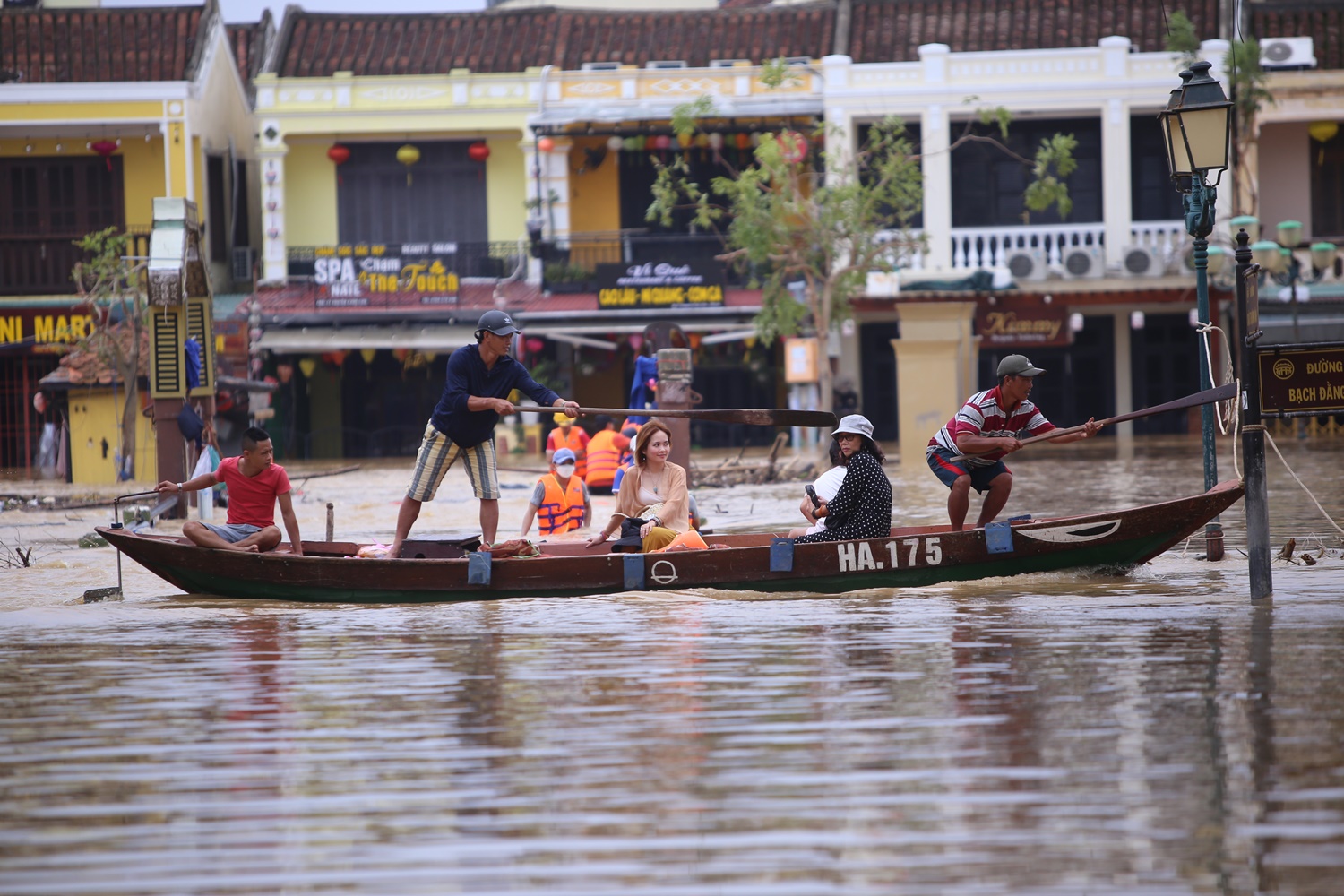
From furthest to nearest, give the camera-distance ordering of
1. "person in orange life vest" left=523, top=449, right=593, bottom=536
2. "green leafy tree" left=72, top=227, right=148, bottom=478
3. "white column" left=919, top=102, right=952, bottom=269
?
1. "white column" left=919, top=102, right=952, bottom=269
2. "green leafy tree" left=72, top=227, right=148, bottom=478
3. "person in orange life vest" left=523, top=449, right=593, bottom=536

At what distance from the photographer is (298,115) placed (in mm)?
30219

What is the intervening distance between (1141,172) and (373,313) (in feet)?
46.1

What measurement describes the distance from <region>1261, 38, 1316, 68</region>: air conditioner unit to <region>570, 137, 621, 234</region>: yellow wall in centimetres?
1168

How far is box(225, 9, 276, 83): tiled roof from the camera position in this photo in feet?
108

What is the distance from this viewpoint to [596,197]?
31203mm

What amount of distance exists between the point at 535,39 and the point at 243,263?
22.8 feet

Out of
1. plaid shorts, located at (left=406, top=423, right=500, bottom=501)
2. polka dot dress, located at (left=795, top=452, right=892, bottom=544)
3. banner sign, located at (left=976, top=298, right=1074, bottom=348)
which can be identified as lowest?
polka dot dress, located at (left=795, top=452, right=892, bottom=544)

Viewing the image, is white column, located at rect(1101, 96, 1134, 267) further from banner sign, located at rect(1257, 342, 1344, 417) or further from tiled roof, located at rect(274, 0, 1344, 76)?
banner sign, located at rect(1257, 342, 1344, 417)

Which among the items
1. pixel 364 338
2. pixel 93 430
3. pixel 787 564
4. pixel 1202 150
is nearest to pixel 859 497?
pixel 787 564

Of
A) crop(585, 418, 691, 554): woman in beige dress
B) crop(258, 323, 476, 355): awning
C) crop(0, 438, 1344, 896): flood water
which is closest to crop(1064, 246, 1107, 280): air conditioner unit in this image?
crop(258, 323, 476, 355): awning

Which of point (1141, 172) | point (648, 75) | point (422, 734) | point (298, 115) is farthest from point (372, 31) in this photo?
point (422, 734)

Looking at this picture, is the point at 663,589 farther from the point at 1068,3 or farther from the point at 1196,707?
the point at 1068,3

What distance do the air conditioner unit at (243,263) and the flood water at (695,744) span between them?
21867mm

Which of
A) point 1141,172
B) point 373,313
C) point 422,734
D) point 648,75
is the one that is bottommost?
point 422,734
